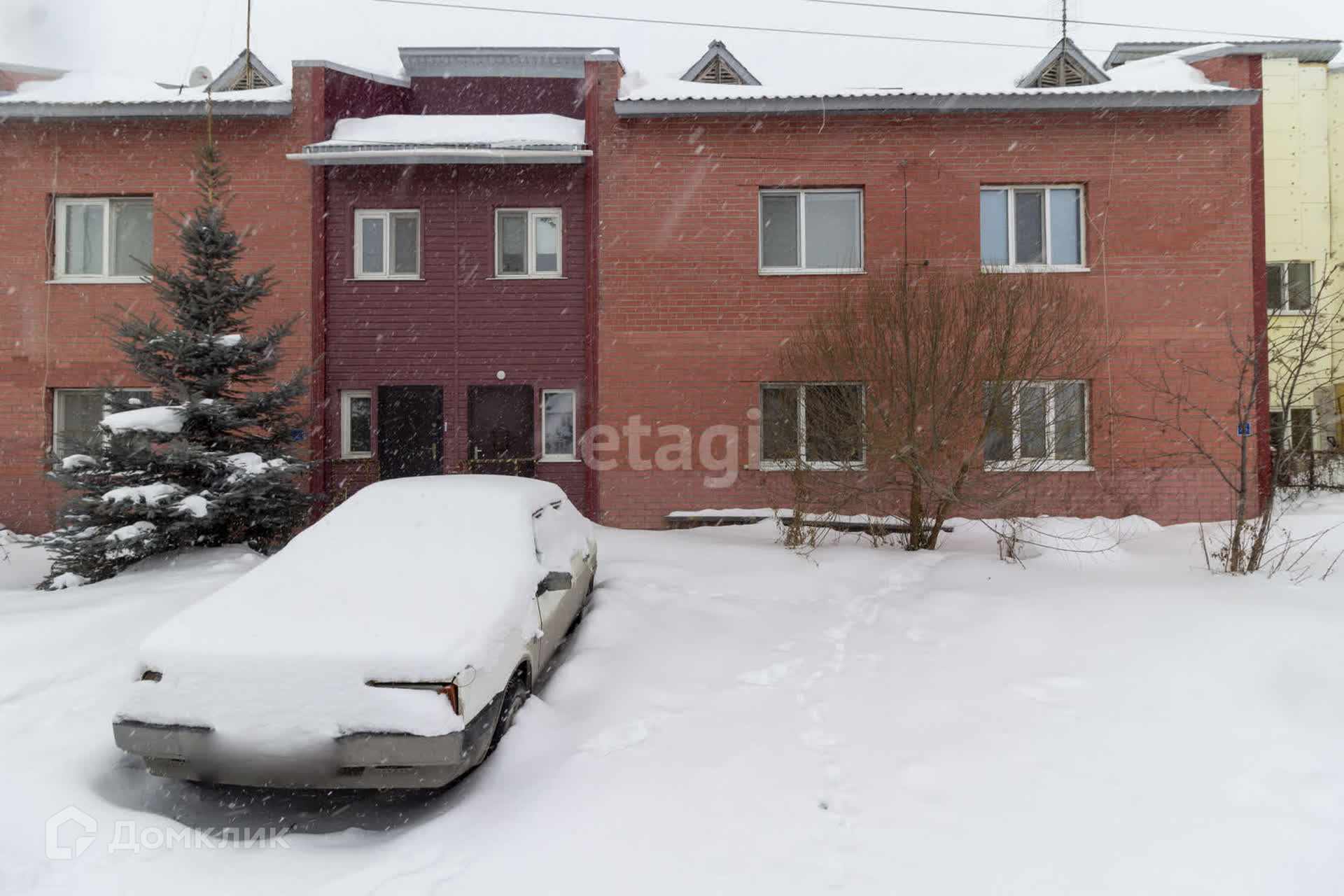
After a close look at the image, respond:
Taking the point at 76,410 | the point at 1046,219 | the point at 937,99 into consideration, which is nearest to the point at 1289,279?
the point at 1046,219

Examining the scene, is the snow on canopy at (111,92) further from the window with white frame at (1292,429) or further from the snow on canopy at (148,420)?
the window with white frame at (1292,429)

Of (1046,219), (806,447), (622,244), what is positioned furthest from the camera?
(1046,219)

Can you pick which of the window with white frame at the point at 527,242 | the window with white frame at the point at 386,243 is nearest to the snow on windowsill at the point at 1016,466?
the window with white frame at the point at 527,242

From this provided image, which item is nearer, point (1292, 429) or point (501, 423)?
point (1292, 429)

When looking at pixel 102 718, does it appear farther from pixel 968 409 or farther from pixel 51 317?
pixel 51 317

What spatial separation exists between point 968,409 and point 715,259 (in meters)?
4.54

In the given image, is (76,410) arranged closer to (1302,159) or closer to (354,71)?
(354,71)

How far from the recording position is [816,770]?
11.4 ft

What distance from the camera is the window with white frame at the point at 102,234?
11070 millimetres

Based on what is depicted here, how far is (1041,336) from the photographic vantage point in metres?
7.20

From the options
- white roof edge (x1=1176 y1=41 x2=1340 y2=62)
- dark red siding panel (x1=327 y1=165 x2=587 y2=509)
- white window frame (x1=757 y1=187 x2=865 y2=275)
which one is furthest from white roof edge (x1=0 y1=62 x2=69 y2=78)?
white roof edge (x1=1176 y1=41 x2=1340 y2=62)

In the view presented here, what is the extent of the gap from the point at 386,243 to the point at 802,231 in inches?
242

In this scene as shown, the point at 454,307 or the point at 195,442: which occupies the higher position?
the point at 454,307

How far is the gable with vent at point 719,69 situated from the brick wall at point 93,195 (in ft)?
20.9
